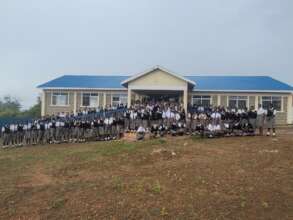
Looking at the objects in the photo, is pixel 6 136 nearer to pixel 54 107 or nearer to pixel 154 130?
pixel 54 107

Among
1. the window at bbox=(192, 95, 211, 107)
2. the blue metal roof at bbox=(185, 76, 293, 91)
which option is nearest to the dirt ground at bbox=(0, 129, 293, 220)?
the window at bbox=(192, 95, 211, 107)

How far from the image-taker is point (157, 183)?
11273mm

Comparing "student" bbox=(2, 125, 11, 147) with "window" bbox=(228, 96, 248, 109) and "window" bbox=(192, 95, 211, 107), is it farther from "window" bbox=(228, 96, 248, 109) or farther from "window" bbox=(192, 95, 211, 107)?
"window" bbox=(228, 96, 248, 109)

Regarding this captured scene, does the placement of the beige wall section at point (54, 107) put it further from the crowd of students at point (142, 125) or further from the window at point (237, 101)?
the window at point (237, 101)

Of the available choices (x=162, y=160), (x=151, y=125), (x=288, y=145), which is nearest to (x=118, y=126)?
(x=151, y=125)

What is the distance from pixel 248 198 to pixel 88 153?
8612 mm

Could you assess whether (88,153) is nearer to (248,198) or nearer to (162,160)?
(162,160)

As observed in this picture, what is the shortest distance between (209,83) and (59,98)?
13.0 metres

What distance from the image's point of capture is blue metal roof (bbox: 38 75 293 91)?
31.5m

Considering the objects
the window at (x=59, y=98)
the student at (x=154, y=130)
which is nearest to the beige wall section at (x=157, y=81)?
the window at (x=59, y=98)

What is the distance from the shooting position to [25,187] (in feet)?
39.9

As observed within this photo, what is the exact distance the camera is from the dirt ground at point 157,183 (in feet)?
31.2

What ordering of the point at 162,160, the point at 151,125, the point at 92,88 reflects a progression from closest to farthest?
the point at 162,160
the point at 151,125
the point at 92,88

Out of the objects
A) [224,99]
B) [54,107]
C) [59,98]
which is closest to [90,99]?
[59,98]
